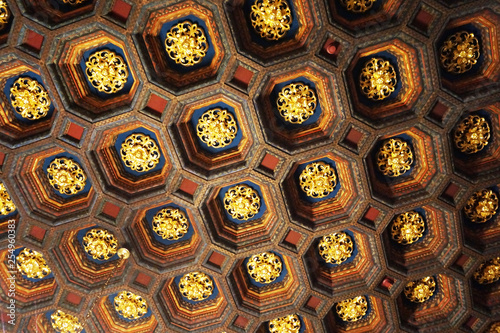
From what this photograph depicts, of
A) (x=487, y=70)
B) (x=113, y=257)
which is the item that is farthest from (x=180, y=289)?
(x=487, y=70)

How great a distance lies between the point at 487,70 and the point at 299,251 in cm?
677

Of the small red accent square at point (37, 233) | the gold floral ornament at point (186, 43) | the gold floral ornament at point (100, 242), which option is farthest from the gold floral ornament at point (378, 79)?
the small red accent square at point (37, 233)

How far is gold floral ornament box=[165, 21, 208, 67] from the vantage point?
1380 centimetres

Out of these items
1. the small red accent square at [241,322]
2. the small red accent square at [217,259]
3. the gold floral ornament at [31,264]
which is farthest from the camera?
the small red accent square at [241,322]

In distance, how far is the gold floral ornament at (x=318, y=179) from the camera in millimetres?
15625

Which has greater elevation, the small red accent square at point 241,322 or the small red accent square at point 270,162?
the small red accent square at point 270,162

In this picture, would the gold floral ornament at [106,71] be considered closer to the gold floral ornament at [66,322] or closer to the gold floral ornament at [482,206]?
the gold floral ornament at [66,322]

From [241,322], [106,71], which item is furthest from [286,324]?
[106,71]

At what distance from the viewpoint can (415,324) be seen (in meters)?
17.3

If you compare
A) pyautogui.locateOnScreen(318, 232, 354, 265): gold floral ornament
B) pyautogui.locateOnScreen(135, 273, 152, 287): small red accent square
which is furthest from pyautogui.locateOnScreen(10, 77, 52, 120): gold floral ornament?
pyautogui.locateOnScreen(318, 232, 354, 265): gold floral ornament

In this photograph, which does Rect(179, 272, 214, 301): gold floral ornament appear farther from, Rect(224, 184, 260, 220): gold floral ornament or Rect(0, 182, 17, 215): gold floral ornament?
Rect(0, 182, 17, 215): gold floral ornament

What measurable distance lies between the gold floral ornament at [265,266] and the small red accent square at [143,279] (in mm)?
2895

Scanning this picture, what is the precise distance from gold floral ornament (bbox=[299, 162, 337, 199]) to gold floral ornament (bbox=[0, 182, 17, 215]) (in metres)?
7.92

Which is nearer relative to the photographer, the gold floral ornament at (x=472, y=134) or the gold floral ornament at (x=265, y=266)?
the gold floral ornament at (x=472, y=134)
